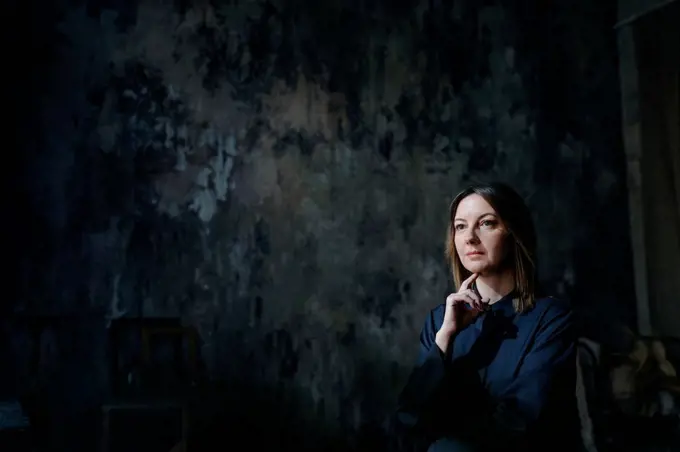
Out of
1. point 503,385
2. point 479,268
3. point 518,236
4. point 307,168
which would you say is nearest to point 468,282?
point 479,268

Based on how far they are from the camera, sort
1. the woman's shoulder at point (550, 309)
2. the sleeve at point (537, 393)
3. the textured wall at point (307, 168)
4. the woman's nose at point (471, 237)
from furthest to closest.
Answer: the textured wall at point (307, 168) → the woman's nose at point (471, 237) → the woman's shoulder at point (550, 309) → the sleeve at point (537, 393)

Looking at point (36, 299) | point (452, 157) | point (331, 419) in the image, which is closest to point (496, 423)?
point (331, 419)

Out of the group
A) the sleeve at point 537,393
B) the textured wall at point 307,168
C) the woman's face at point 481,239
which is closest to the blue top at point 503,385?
the sleeve at point 537,393

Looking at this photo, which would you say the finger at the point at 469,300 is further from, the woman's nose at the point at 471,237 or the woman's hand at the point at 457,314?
the woman's nose at the point at 471,237

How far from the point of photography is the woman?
1341 mm

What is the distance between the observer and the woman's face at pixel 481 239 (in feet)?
5.03

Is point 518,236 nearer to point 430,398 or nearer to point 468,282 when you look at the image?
point 468,282

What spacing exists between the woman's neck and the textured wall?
196 cm

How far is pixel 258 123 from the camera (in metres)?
3.54

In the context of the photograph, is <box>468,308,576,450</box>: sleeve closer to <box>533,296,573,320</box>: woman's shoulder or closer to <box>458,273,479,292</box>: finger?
<box>533,296,573,320</box>: woman's shoulder

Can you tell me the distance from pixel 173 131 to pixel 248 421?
1596 millimetres

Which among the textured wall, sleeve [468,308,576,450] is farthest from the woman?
the textured wall

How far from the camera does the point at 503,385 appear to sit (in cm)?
138

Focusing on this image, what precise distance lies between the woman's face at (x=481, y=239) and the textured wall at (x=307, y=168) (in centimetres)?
197
